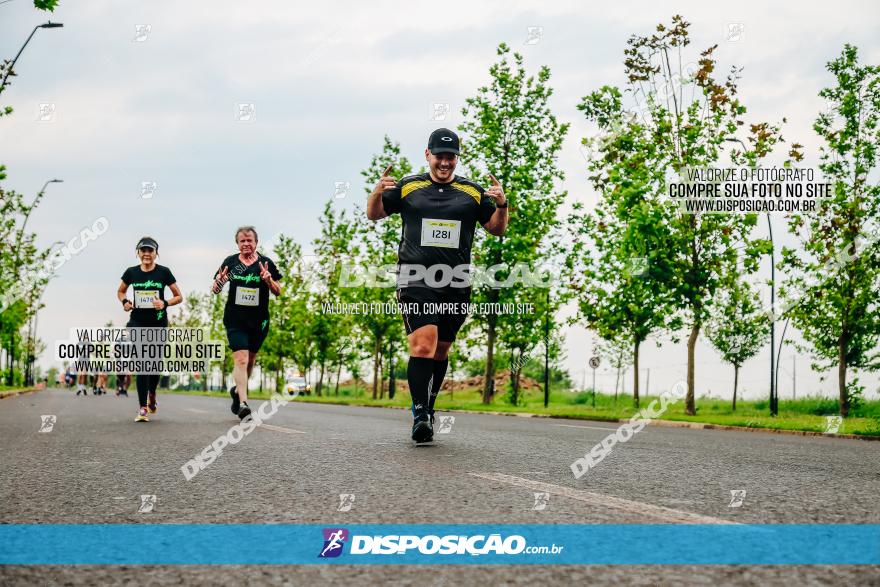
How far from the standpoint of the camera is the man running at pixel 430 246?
6816mm

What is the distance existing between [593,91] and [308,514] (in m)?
21.2

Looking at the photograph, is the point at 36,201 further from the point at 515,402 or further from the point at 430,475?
the point at 430,475

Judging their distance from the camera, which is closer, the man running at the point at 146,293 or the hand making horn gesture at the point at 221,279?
the hand making horn gesture at the point at 221,279

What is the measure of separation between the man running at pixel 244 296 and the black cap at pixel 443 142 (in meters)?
4.05

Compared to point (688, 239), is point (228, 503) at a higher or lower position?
lower

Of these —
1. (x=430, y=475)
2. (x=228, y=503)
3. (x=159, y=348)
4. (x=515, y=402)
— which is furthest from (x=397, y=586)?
(x=515, y=402)

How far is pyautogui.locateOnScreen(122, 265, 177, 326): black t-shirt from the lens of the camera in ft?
35.2

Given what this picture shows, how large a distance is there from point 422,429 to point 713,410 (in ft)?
107

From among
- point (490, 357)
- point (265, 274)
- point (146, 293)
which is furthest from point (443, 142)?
point (490, 357)

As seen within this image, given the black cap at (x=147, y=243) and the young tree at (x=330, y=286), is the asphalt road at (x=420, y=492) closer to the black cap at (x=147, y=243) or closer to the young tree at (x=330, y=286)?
the black cap at (x=147, y=243)

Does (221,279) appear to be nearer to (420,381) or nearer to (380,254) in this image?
(420,381)

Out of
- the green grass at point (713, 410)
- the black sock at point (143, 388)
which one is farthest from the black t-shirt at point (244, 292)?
the green grass at point (713, 410)

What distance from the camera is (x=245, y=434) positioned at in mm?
8125

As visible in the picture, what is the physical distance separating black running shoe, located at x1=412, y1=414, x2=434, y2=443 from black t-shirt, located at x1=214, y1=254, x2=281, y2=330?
425cm
